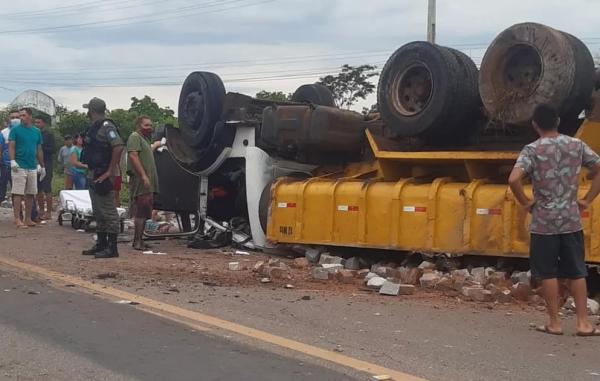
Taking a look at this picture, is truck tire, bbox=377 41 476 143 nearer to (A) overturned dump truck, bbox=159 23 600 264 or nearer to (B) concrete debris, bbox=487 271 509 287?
(A) overturned dump truck, bbox=159 23 600 264

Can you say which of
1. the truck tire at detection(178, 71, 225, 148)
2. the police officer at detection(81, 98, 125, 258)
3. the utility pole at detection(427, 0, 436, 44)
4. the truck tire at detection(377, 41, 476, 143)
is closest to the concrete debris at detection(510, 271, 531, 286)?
the truck tire at detection(377, 41, 476, 143)

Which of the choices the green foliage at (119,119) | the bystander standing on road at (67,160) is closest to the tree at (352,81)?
the green foliage at (119,119)

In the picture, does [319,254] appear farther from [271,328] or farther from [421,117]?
[271,328]

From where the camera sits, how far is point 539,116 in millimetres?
6168

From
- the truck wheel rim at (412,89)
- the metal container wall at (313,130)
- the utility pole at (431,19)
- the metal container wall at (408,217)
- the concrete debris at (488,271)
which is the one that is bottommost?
the concrete debris at (488,271)

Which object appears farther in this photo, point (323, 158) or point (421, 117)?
point (323, 158)

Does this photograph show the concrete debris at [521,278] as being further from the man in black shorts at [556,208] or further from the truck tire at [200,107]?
the truck tire at [200,107]

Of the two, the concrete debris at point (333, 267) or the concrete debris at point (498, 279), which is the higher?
the concrete debris at point (498, 279)

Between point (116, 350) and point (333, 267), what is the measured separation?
396cm

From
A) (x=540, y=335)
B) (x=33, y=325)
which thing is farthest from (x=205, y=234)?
(x=540, y=335)

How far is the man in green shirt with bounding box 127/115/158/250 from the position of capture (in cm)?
1025

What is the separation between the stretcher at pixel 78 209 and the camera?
12.7 meters

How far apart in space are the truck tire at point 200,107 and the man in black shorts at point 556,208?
6.00 m

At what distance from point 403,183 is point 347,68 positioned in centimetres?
3361
